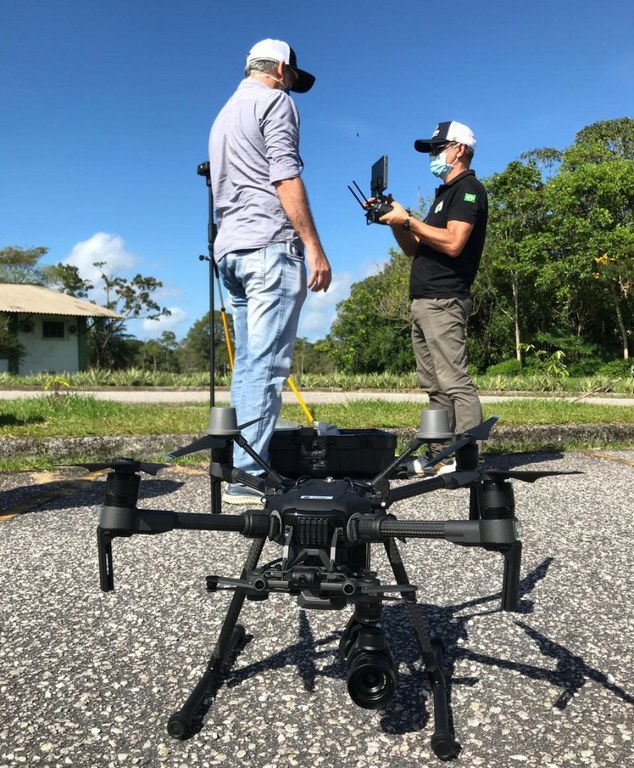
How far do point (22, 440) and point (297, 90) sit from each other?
10.9 ft

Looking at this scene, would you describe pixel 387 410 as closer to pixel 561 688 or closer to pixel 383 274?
pixel 561 688

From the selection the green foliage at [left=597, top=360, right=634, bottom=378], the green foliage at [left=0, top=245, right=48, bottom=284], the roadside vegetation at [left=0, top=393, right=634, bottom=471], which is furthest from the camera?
the green foliage at [left=0, top=245, right=48, bottom=284]

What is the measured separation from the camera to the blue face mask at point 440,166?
13.9 ft

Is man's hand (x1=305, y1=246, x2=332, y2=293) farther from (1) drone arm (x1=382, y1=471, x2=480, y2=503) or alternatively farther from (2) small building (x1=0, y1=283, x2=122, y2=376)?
(2) small building (x1=0, y1=283, x2=122, y2=376)

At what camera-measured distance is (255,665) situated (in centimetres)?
175

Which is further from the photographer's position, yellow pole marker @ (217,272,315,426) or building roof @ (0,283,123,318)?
building roof @ (0,283,123,318)

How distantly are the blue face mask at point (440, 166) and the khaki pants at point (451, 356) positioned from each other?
89cm

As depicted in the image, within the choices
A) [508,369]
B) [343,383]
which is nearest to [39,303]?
[508,369]

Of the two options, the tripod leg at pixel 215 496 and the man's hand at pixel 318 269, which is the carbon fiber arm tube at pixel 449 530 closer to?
the tripod leg at pixel 215 496

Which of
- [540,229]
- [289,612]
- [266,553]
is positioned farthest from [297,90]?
[540,229]

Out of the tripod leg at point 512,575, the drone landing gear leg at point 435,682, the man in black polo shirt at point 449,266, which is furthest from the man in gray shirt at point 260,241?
the tripod leg at point 512,575

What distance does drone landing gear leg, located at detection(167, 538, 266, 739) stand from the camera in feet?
4.62

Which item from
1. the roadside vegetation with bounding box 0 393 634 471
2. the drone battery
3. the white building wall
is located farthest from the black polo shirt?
the white building wall

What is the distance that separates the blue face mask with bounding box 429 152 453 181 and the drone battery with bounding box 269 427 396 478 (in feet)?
8.88
